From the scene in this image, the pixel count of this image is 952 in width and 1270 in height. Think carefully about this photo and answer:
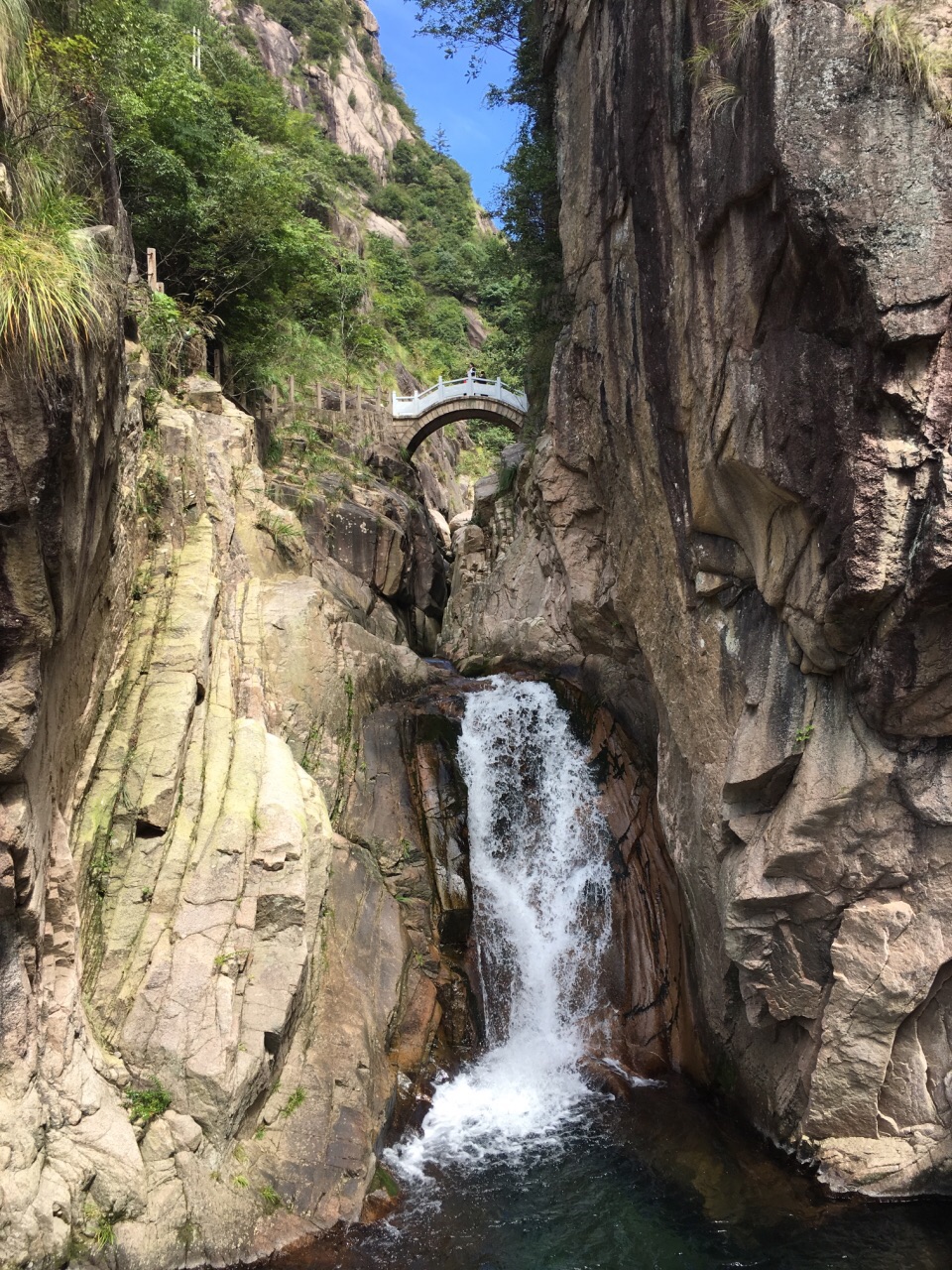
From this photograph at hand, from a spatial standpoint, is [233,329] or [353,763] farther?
[233,329]

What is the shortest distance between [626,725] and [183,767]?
9076mm

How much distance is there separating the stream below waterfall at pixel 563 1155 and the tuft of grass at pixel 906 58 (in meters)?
11.5

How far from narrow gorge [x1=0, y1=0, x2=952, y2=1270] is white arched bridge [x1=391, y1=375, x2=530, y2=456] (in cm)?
1430

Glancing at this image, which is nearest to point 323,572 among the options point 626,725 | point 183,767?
point 626,725

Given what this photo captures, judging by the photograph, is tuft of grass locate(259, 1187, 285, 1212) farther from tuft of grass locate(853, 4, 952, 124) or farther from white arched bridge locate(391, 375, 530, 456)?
white arched bridge locate(391, 375, 530, 456)

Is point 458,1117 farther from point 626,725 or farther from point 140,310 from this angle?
point 140,310

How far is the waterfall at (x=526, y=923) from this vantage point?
11.8 metres

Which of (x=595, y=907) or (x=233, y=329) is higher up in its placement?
(x=233, y=329)

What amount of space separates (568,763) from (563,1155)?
24.3 feet

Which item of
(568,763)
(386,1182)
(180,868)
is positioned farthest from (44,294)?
(568,763)

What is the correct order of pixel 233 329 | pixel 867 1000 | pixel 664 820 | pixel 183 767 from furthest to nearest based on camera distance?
pixel 233 329
pixel 664 820
pixel 183 767
pixel 867 1000

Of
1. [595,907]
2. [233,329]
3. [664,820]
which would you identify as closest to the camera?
[664,820]

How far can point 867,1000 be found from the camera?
9.66 meters

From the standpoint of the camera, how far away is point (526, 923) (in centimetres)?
1502
